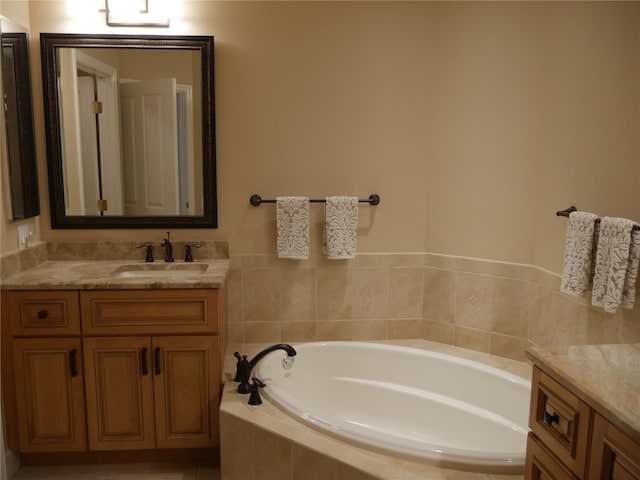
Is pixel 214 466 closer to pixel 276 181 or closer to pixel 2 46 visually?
pixel 276 181

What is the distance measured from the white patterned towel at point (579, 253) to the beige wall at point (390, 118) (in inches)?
12.8

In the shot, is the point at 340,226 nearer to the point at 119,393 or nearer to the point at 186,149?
the point at 186,149

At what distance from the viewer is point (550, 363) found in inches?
57.9

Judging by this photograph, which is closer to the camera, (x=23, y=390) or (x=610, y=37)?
(x=610, y=37)

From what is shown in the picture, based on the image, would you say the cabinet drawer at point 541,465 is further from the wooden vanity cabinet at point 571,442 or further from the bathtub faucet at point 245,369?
the bathtub faucet at point 245,369

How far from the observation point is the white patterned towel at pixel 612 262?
1928 mm

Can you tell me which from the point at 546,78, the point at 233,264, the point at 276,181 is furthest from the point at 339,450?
the point at 546,78

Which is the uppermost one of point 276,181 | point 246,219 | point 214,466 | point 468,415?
point 276,181

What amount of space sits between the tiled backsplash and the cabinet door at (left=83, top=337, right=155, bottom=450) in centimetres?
64

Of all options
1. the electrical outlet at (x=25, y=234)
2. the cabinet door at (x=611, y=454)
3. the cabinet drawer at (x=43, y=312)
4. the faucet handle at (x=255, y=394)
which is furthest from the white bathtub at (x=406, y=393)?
the electrical outlet at (x=25, y=234)

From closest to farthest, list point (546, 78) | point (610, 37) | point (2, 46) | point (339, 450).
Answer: point (339, 450), point (610, 37), point (2, 46), point (546, 78)

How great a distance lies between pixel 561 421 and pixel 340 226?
5.48 feet

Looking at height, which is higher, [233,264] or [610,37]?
[610,37]

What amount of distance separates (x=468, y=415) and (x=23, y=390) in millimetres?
2096
